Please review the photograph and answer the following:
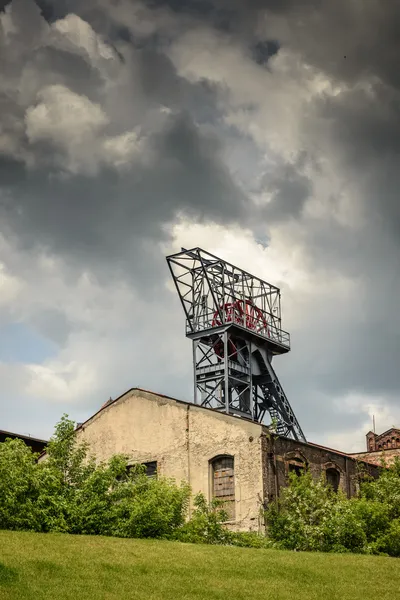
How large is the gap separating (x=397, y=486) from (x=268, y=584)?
1215 cm

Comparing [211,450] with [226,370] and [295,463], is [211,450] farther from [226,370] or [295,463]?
[226,370]

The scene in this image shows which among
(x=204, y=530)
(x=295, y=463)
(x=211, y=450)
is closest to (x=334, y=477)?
(x=295, y=463)

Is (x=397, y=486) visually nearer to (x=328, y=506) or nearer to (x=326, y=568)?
(x=328, y=506)

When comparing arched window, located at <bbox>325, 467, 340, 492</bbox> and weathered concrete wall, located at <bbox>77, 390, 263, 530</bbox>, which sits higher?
weathered concrete wall, located at <bbox>77, 390, 263, 530</bbox>

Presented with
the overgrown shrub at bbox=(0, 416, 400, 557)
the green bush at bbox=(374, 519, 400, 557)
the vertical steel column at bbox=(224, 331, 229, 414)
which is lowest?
the green bush at bbox=(374, 519, 400, 557)

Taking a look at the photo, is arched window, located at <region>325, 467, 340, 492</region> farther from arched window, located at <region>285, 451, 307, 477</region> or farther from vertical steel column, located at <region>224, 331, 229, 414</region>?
vertical steel column, located at <region>224, 331, 229, 414</region>

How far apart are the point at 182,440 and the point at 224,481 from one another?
2560 mm

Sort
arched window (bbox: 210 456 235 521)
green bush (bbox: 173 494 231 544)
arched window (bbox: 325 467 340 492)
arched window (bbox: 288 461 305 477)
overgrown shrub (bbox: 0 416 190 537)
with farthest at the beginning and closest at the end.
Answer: arched window (bbox: 325 467 340 492) < arched window (bbox: 288 461 305 477) < arched window (bbox: 210 456 235 521) < green bush (bbox: 173 494 231 544) < overgrown shrub (bbox: 0 416 190 537)

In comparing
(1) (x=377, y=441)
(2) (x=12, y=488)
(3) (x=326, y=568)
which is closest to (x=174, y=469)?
(2) (x=12, y=488)

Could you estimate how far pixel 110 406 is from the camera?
33.5 meters

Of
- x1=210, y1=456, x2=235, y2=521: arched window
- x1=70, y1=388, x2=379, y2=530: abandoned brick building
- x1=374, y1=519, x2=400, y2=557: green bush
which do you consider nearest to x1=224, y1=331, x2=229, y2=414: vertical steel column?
x1=70, y1=388, x2=379, y2=530: abandoned brick building

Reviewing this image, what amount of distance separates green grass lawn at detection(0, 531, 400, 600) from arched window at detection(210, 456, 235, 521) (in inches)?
298

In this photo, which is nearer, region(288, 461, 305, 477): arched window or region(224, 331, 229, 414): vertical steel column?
region(288, 461, 305, 477): arched window

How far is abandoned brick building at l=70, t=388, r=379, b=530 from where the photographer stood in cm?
2834
